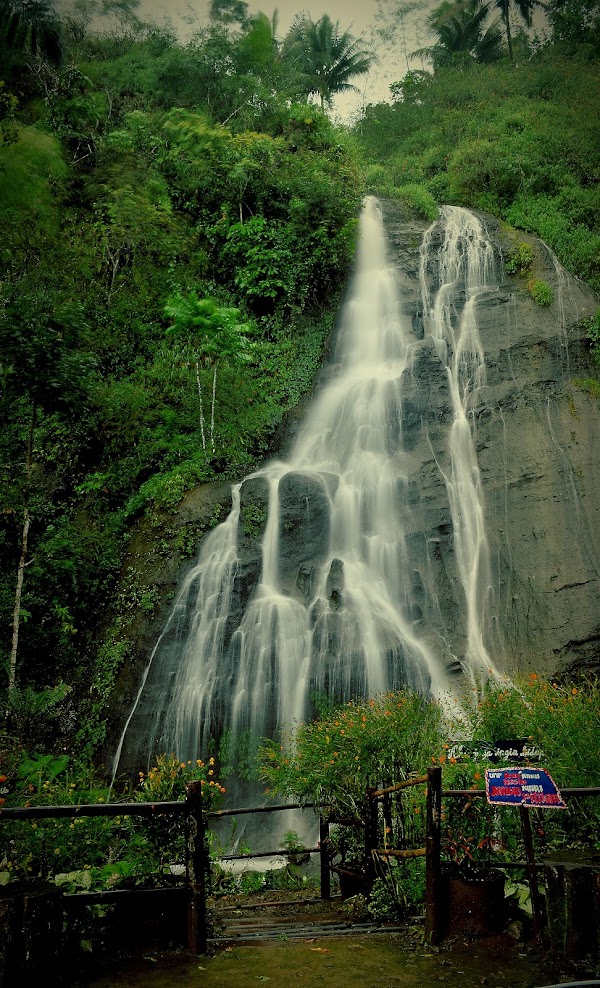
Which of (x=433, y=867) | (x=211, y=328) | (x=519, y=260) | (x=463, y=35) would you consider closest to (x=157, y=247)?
(x=211, y=328)

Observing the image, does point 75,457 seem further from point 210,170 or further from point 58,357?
point 210,170

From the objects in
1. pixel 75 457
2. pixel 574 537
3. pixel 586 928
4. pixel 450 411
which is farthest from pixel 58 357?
pixel 586 928

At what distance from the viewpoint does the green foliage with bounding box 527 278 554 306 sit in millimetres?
14914

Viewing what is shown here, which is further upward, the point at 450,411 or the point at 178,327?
the point at 178,327

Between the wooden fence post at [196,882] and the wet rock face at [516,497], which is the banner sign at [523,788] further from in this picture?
the wet rock face at [516,497]

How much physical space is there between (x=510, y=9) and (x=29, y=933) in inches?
1532

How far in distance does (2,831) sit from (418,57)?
3716 centimetres

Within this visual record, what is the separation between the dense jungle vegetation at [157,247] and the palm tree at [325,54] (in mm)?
5604

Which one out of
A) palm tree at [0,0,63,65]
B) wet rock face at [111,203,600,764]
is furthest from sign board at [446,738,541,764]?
palm tree at [0,0,63,65]

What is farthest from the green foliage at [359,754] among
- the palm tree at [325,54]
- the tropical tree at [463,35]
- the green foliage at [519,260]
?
the tropical tree at [463,35]

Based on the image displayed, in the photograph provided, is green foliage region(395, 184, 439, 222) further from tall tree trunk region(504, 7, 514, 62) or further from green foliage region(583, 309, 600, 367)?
tall tree trunk region(504, 7, 514, 62)

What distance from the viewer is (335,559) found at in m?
11.8

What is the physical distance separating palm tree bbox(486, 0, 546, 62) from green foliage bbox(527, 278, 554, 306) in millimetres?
21098

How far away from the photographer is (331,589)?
11.3 m
